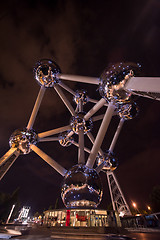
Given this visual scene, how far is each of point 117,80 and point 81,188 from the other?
3.02 metres

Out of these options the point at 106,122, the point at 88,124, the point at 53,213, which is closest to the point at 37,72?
the point at 88,124

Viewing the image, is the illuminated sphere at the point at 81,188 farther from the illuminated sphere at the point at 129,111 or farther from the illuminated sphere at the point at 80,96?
the illuminated sphere at the point at 80,96

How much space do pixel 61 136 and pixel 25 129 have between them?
2786 millimetres

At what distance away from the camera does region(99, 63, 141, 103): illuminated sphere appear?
268 centimetres

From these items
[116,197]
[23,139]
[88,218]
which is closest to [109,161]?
[88,218]

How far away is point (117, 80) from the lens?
282cm

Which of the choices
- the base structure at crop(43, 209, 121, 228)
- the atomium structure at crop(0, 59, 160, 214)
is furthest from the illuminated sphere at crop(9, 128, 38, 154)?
the base structure at crop(43, 209, 121, 228)

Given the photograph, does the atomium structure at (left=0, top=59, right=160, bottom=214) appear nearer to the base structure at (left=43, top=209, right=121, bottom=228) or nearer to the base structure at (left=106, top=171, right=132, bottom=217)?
the base structure at (left=43, top=209, right=121, bottom=228)

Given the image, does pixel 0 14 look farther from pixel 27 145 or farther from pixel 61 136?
pixel 61 136

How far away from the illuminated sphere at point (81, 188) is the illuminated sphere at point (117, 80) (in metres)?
2.31

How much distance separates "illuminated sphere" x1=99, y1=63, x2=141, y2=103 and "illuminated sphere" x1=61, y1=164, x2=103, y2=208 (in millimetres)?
2308

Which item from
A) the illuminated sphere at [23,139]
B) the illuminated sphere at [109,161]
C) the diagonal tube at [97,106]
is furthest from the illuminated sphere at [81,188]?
the illuminated sphere at [109,161]

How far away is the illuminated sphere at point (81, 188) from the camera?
3.46 m

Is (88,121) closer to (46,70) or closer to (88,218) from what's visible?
(46,70)
